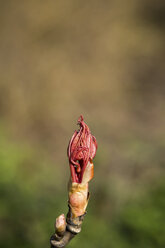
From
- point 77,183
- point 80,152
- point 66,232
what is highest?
point 80,152

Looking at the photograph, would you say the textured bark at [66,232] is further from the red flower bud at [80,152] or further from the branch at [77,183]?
the red flower bud at [80,152]

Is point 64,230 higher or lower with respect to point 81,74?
lower

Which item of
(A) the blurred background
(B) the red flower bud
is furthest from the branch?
(A) the blurred background

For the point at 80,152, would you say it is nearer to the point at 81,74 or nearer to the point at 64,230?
the point at 64,230

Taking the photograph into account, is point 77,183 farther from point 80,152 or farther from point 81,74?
point 81,74

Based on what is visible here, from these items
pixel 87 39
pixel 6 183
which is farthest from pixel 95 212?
pixel 87 39

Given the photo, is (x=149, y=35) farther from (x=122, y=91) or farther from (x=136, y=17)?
(x=122, y=91)

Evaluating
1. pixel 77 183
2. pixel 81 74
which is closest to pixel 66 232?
pixel 77 183

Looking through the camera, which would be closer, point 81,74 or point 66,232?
point 66,232

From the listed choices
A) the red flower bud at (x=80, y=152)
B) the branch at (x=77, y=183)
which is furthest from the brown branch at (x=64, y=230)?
the red flower bud at (x=80, y=152)
